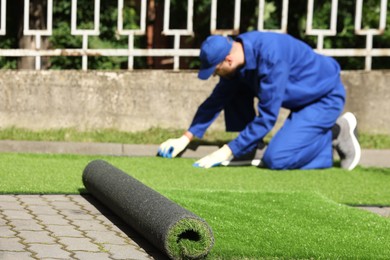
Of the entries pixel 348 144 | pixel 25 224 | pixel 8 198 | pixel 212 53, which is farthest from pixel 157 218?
pixel 348 144

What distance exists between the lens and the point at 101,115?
30.7ft

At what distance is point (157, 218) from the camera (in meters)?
4.25

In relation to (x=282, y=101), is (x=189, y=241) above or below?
below

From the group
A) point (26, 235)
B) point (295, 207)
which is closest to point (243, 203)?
point (295, 207)

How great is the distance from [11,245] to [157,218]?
636 millimetres

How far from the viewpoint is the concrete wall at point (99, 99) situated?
934 cm

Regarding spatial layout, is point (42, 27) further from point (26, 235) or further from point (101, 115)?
point (26, 235)

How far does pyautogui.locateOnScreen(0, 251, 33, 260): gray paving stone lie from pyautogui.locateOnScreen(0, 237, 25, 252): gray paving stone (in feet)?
0.22

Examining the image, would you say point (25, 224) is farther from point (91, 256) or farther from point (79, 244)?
point (91, 256)

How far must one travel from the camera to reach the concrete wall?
30.7ft

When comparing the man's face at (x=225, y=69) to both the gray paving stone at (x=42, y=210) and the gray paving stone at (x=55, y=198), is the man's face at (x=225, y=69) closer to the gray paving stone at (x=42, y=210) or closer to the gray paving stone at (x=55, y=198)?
the gray paving stone at (x=55, y=198)

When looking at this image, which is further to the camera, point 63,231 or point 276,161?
point 276,161

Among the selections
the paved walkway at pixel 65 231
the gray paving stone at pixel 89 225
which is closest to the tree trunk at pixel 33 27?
the paved walkway at pixel 65 231

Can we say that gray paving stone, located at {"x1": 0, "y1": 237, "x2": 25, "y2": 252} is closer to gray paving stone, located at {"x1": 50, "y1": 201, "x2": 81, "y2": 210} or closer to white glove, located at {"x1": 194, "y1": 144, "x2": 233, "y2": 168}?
gray paving stone, located at {"x1": 50, "y1": 201, "x2": 81, "y2": 210}
